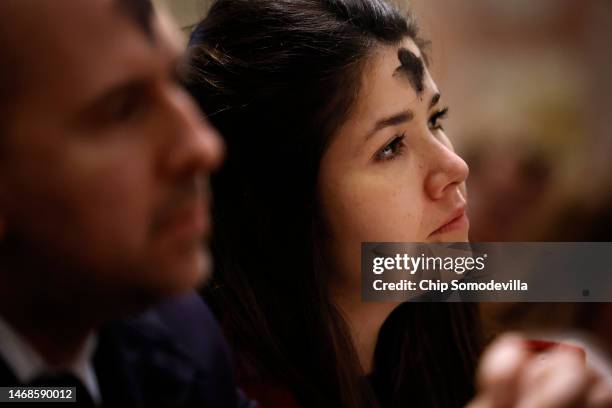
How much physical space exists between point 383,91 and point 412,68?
0.05 meters

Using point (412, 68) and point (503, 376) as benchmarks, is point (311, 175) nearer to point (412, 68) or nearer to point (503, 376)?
point (412, 68)

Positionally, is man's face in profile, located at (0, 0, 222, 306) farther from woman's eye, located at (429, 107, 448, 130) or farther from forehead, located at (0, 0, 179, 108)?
woman's eye, located at (429, 107, 448, 130)

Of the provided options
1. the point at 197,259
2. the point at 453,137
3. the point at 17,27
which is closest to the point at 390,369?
the point at 453,137

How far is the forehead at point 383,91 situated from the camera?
793 mm

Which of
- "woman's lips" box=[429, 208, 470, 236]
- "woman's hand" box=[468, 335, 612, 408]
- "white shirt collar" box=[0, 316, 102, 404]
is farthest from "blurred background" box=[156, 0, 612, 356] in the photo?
"white shirt collar" box=[0, 316, 102, 404]

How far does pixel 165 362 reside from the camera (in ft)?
1.88

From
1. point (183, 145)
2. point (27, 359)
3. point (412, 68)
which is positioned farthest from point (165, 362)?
point (412, 68)

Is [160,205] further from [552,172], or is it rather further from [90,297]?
[552,172]

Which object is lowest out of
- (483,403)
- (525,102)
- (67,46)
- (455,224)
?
(483,403)

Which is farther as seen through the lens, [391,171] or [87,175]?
[391,171]

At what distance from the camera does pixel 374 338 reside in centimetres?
91

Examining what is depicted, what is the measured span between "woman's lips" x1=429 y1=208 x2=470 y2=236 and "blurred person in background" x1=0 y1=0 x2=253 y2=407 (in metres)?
0.40

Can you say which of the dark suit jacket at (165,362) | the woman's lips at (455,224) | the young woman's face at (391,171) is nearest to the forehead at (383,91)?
the young woman's face at (391,171)

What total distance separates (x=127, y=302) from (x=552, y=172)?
3.02 feet
